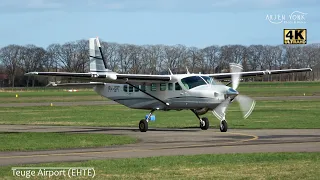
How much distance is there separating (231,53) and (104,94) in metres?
158

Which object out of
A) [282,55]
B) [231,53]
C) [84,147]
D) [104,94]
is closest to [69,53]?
[231,53]

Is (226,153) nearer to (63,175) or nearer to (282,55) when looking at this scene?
(63,175)

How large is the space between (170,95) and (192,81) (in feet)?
4.84

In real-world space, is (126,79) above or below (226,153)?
above

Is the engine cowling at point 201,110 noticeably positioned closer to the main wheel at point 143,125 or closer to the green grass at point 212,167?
the main wheel at point 143,125

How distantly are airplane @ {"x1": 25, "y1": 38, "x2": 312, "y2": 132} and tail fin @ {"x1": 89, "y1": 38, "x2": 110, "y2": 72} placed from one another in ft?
5.28

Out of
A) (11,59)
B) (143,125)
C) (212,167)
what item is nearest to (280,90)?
(143,125)

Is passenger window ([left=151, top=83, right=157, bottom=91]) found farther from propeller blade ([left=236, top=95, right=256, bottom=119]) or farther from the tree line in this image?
the tree line

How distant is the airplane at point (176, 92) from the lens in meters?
30.3

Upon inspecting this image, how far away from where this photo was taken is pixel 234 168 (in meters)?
16.2

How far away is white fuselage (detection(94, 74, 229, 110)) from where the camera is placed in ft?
100

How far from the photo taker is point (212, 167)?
16469 millimetres

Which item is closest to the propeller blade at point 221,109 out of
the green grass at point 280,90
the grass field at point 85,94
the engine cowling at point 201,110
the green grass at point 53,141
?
the engine cowling at point 201,110

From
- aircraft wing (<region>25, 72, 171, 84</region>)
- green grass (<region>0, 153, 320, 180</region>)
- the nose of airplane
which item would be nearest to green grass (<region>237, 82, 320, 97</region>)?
aircraft wing (<region>25, 72, 171, 84</region>)
